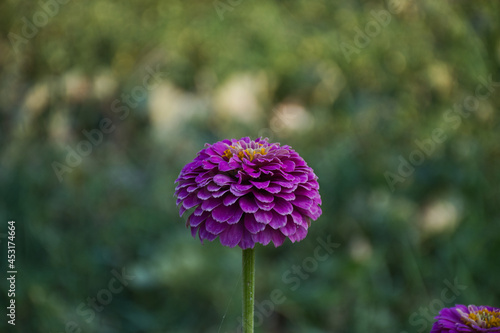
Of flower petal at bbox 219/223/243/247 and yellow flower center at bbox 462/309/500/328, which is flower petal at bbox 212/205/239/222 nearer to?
flower petal at bbox 219/223/243/247

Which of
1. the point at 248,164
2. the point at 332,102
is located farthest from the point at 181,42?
the point at 248,164

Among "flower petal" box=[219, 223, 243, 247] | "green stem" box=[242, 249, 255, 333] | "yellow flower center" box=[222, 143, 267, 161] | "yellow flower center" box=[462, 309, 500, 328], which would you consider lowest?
"yellow flower center" box=[462, 309, 500, 328]

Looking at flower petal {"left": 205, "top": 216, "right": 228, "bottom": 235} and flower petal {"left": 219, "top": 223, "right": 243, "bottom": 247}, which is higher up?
flower petal {"left": 205, "top": 216, "right": 228, "bottom": 235}

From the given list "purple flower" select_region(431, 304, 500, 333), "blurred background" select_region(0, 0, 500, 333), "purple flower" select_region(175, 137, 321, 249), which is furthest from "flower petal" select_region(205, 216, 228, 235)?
"blurred background" select_region(0, 0, 500, 333)

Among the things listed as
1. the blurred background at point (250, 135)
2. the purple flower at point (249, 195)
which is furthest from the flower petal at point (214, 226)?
the blurred background at point (250, 135)

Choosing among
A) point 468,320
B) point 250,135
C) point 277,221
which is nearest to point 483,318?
point 468,320

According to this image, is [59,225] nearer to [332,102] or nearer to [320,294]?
[320,294]
